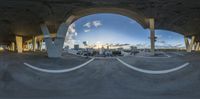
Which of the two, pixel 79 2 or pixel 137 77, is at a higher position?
pixel 79 2

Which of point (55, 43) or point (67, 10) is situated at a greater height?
point (67, 10)

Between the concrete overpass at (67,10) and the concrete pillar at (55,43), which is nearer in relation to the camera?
the concrete overpass at (67,10)

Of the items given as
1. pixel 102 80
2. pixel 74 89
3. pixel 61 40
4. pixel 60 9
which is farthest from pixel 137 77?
pixel 61 40

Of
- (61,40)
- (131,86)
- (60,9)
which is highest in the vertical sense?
(60,9)

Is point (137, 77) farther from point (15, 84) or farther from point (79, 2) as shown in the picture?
point (79, 2)

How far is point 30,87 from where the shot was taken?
94.8 feet

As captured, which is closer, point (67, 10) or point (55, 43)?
point (67, 10)

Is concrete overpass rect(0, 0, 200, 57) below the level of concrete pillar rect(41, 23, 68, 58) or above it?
above

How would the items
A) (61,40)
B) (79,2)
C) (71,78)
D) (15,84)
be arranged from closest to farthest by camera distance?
1. (15,84)
2. (71,78)
3. (79,2)
4. (61,40)

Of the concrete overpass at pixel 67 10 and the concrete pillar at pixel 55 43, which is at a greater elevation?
the concrete overpass at pixel 67 10

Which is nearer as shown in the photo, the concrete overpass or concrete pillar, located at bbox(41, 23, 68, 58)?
the concrete overpass

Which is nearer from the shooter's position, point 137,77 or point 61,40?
point 137,77

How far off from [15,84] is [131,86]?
453 inches

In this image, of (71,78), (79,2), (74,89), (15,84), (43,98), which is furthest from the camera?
(79,2)
